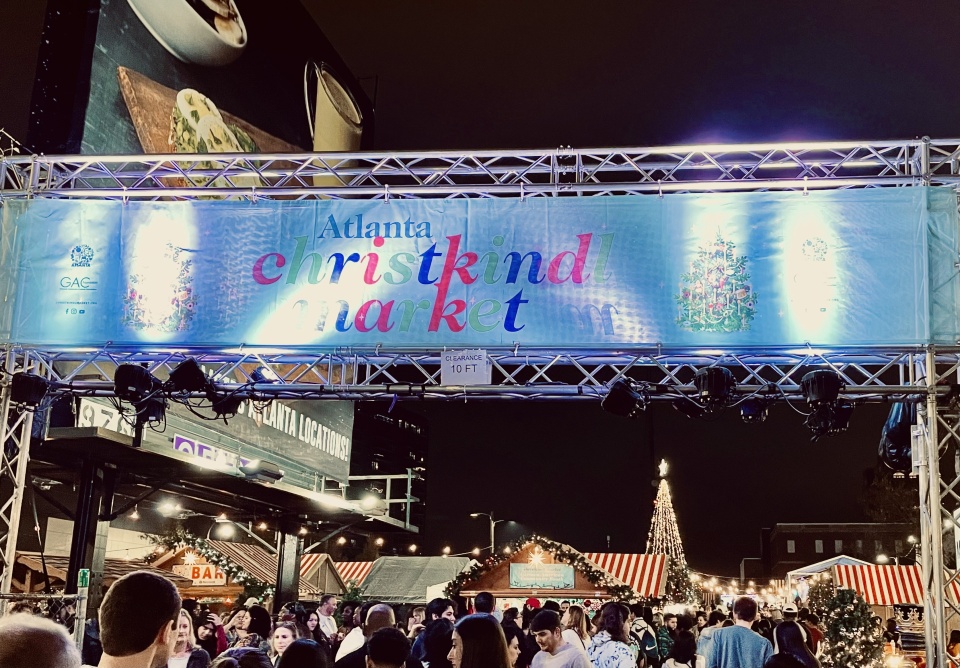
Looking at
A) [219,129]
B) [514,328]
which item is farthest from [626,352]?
[219,129]

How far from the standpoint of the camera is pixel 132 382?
36.1ft

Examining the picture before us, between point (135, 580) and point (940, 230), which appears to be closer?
point (135, 580)

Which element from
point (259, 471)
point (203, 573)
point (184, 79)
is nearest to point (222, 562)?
point (203, 573)

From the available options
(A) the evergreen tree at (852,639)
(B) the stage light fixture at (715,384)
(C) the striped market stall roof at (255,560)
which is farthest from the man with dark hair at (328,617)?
(C) the striped market stall roof at (255,560)

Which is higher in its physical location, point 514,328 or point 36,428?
point 514,328

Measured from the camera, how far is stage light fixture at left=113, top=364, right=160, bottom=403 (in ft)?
36.1

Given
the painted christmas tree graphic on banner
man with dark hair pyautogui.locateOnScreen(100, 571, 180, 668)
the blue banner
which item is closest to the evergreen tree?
the blue banner

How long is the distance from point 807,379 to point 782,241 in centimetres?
160

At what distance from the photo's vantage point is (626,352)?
11.0m

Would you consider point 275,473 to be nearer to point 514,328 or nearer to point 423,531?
point 514,328

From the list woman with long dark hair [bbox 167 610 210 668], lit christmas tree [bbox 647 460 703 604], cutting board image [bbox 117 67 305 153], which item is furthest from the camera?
lit christmas tree [bbox 647 460 703 604]

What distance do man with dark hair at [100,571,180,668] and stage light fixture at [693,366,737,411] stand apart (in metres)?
8.20

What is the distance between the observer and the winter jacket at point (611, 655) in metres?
8.23

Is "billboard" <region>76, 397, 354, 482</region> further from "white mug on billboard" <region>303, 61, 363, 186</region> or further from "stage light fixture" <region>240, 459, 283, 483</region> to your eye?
"white mug on billboard" <region>303, 61, 363, 186</region>
